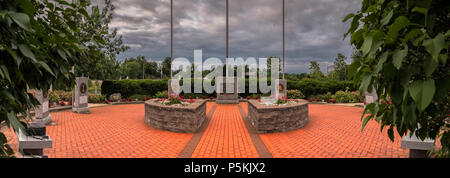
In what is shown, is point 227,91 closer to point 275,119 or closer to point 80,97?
point 275,119

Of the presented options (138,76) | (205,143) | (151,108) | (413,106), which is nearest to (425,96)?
(413,106)

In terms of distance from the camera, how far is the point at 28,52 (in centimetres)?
102

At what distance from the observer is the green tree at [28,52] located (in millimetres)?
1005

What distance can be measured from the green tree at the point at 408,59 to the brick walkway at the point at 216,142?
13.2 feet

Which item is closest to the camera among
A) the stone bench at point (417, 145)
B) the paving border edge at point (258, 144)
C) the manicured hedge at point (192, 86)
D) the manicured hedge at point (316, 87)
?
the stone bench at point (417, 145)

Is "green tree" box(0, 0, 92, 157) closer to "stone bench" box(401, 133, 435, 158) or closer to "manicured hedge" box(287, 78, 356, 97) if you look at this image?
"stone bench" box(401, 133, 435, 158)

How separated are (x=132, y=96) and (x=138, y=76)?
217 ft

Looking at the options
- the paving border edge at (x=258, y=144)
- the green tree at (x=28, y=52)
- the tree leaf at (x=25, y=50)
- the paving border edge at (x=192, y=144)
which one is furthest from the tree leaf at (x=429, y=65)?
the paving border edge at (x=192, y=144)

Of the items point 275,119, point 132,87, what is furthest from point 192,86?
point 275,119

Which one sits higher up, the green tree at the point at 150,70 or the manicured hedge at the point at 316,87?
the green tree at the point at 150,70

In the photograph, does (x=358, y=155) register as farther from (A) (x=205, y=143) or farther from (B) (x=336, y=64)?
(B) (x=336, y=64)

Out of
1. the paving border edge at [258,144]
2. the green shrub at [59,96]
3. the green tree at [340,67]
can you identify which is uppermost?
the green tree at [340,67]

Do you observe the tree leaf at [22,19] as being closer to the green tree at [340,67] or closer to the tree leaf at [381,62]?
the tree leaf at [381,62]

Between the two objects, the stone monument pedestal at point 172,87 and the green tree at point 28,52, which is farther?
the stone monument pedestal at point 172,87
